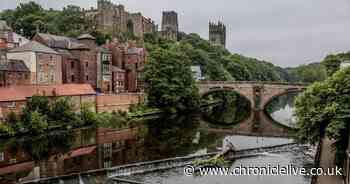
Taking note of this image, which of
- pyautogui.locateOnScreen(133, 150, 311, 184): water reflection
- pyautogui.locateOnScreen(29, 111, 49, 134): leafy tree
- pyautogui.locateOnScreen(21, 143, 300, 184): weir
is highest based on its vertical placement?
pyautogui.locateOnScreen(29, 111, 49, 134): leafy tree

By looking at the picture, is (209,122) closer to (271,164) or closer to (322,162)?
(271,164)

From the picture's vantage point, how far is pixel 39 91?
3525 cm

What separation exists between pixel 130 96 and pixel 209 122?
34.7ft

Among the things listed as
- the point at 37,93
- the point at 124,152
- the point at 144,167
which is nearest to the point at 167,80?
the point at 37,93

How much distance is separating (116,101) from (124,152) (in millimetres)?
18178

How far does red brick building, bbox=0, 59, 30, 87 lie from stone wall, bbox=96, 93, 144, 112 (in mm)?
8014

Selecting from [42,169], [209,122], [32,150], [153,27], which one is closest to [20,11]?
[153,27]

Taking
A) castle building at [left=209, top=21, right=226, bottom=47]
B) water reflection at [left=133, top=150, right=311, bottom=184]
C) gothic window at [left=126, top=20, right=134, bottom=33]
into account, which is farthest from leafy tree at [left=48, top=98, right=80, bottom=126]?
castle building at [left=209, top=21, right=226, bottom=47]

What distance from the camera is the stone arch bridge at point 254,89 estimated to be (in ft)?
181

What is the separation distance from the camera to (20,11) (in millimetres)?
76125

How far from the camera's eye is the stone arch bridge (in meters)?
55.2

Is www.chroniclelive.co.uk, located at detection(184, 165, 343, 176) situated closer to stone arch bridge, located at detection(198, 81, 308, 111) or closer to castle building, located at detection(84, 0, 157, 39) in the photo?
stone arch bridge, located at detection(198, 81, 308, 111)

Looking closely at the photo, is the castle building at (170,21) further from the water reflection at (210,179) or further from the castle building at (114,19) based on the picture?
the water reflection at (210,179)

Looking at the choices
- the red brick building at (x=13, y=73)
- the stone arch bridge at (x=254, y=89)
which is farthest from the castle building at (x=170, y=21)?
the red brick building at (x=13, y=73)
